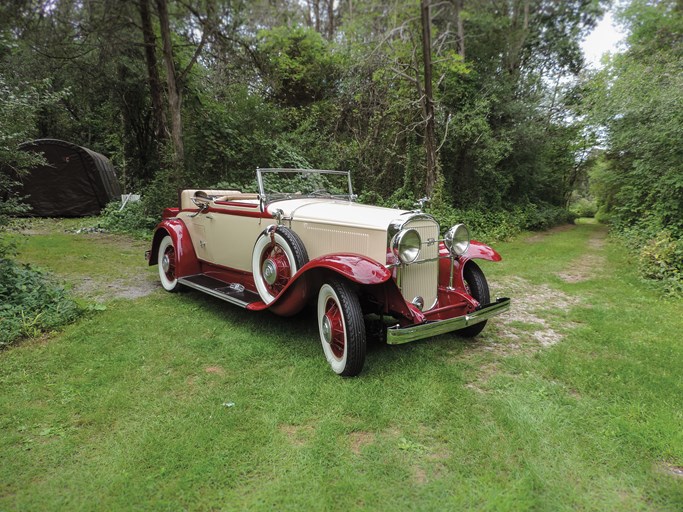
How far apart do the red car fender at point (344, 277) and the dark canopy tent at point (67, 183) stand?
11.0 metres

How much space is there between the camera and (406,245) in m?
3.09

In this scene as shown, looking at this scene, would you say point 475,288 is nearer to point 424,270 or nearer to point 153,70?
point 424,270

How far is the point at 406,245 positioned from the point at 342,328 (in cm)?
82

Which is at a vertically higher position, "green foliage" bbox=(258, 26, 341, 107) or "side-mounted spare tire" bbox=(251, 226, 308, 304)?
"green foliage" bbox=(258, 26, 341, 107)

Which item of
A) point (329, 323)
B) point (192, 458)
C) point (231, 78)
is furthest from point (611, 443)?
point (231, 78)

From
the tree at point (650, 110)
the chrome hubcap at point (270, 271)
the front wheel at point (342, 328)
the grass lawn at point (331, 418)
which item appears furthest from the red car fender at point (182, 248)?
the tree at point (650, 110)

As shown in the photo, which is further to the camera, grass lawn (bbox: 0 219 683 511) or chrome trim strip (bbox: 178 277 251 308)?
chrome trim strip (bbox: 178 277 251 308)

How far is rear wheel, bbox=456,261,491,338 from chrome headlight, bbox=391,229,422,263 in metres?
1.01

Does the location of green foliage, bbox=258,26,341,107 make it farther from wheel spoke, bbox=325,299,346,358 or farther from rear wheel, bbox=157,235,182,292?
wheel spoke, bbox=325,299,346,358

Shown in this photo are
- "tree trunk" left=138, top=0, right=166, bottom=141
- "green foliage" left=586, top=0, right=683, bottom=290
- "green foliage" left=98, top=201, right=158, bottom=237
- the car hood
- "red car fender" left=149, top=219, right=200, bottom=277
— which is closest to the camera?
the car hood

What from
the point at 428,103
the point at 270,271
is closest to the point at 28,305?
the point at 270,271

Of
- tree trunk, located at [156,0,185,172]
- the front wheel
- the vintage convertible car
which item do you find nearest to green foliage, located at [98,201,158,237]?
tree trunk, located at [156,0,185,172]

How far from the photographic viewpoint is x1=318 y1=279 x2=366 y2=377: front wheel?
2.93m

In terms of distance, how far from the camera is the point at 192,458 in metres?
2.19
